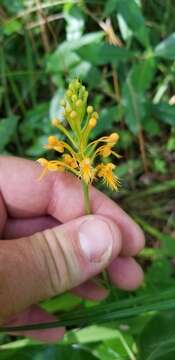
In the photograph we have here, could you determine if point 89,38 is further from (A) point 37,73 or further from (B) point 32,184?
(B) point 32,184

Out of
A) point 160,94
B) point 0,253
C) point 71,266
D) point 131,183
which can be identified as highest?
point 0,253

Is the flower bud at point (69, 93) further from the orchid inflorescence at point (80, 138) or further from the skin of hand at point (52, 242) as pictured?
the skin of hand at point (52, 242)

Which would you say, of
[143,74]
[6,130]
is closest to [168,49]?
[143,74]

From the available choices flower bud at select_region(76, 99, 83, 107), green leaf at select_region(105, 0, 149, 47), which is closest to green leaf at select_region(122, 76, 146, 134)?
green leaf at select_region(105, 0, 149, 47)

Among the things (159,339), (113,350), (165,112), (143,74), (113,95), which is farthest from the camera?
(113,95)

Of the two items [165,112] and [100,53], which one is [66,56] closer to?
[100,53]

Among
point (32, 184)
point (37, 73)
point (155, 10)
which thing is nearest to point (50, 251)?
point (32, 184)

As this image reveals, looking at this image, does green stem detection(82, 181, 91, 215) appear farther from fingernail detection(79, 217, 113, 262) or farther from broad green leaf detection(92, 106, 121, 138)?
broad green leaf detection(92, 106, 121, 138)

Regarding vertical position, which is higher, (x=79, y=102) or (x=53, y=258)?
(x=79, y=102)
